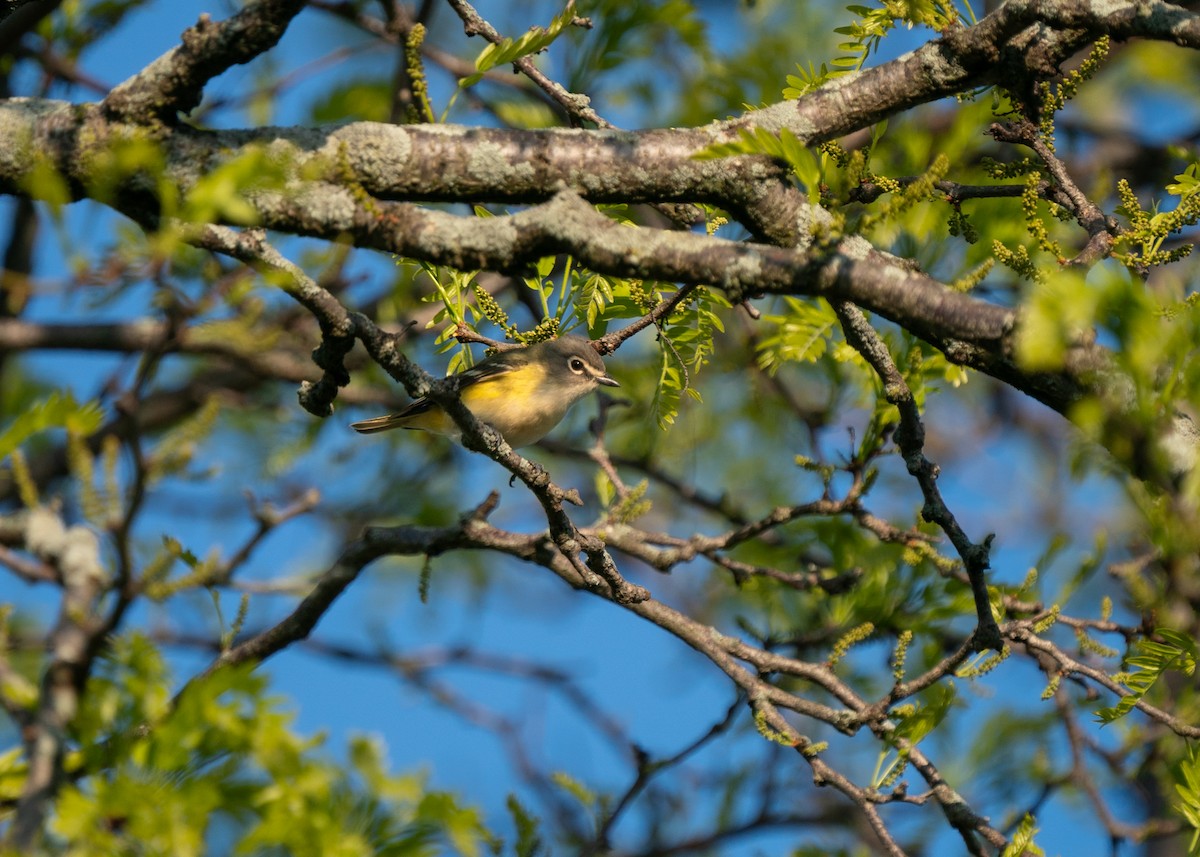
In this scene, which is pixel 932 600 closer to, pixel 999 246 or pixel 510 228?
pixel 999 246

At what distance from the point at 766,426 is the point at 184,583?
160 inches

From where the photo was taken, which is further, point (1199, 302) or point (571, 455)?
point (571, 455)

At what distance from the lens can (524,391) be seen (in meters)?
5.71

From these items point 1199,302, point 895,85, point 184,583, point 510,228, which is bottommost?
point 184,583

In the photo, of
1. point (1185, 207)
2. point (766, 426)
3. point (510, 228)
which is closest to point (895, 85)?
point (1185, 207)

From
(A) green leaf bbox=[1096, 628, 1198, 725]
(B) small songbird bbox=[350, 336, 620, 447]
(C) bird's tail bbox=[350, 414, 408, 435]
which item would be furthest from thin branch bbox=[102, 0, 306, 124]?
(C) bird's tail bbox=[350, 414, 408, 435]

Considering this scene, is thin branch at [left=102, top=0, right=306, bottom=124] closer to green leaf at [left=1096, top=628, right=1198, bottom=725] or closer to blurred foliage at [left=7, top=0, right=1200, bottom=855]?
blurred foliage at [left=7, top=0, right=1200, bottom=855]

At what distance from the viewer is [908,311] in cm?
219

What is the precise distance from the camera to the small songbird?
5.59 m

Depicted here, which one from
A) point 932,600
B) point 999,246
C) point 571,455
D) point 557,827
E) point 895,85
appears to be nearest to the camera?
point 999,246

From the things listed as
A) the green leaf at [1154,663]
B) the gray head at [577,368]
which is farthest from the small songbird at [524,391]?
the green leaf at [1154,663]

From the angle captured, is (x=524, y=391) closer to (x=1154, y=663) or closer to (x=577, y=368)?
(x=577, y=368)

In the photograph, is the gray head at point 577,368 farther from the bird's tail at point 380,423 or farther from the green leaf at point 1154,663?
the green leaf at point 1154,663

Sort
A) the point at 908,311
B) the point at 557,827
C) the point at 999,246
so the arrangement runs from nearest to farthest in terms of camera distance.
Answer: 1. the point at 908,311
2. the point at 999,246
3. the point at 557,827
